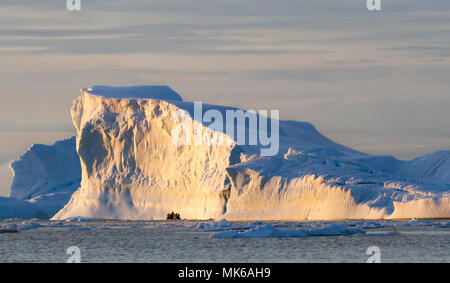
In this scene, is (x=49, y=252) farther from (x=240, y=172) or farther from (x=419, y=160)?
(x=419, y=160)

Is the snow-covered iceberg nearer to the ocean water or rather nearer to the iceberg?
the iceberg

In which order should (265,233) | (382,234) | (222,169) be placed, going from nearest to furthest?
1. (265,233)
2. (382,234)
3. (222,169)

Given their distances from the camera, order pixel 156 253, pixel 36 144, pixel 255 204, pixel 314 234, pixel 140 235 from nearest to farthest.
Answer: pixel 156 253
pixel 314 234
pixel 140 235
pixel 255 204
pixel 36 144

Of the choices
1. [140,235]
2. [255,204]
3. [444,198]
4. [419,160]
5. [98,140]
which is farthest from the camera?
[98,140]

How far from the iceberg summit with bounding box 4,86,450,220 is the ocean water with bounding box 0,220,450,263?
9.63m

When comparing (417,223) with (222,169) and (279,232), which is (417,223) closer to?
(279,232)

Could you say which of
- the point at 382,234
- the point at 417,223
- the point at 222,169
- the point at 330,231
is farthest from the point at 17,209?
the point at 382,234

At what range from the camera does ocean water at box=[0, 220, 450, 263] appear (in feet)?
104

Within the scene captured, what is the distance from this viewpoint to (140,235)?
46.2m

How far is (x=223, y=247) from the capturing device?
36.7 m

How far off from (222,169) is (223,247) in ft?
95.3
